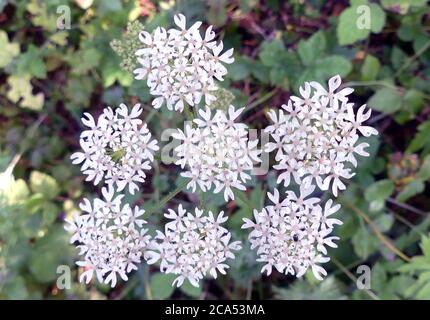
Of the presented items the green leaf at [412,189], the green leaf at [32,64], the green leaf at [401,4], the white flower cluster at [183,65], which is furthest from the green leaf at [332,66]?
the green leaf at [32,64]

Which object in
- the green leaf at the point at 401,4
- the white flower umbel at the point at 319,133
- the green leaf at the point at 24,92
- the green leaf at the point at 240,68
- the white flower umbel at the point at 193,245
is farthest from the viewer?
the green leaf at the point at 24,92

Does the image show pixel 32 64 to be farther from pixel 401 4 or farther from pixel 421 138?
pixel 421 138

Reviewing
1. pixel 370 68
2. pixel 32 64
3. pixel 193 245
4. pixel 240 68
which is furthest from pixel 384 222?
pixel 32 64

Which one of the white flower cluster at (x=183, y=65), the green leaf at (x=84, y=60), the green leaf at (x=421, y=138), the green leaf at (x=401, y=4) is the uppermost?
the green leaf at (x=401, y=4)

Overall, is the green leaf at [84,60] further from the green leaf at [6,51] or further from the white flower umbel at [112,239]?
the white flower umbel at [112,239]

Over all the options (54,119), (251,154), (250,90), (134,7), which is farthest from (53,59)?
(251,154)

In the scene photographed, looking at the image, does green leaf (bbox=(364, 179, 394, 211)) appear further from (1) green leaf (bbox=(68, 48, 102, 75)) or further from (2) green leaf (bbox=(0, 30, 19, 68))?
(2) green leaf (bbox=(0, 30, 19, 68))
